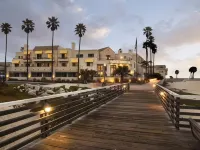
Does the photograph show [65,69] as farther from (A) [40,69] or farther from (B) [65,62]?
(A) [40,69]

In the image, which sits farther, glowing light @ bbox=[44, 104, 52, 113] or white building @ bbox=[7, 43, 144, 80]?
white building @ bbox=[7, 43, 144, 80]

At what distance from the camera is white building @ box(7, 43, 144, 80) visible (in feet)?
199

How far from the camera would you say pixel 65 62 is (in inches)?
2547

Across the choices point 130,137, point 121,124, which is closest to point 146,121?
point 121,124

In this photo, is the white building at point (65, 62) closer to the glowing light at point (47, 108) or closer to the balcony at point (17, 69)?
the balcony at point (17, 69)

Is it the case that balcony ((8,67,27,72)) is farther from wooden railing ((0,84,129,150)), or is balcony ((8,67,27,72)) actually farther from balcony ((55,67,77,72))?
wooden railing ((0,84,129,150))

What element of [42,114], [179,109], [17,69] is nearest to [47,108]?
[42,114]

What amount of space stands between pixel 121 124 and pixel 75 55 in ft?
196

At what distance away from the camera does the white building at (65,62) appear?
60.5m

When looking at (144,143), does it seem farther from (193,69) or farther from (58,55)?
(193,69)

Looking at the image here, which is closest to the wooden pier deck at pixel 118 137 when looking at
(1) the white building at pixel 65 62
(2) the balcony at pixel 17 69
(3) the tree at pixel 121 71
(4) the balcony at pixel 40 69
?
(3) the tree at pixel 121 71

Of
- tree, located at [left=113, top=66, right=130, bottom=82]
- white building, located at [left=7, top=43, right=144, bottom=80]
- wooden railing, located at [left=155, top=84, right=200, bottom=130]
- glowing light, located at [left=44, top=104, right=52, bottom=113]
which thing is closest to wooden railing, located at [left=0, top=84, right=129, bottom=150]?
glowing light, located at [left=44, top=104, right=52, bottom=113]

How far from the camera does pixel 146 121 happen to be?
810cm

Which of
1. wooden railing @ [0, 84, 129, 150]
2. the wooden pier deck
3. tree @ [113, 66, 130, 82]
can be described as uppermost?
tree @ [113, 66, 130, 82]
